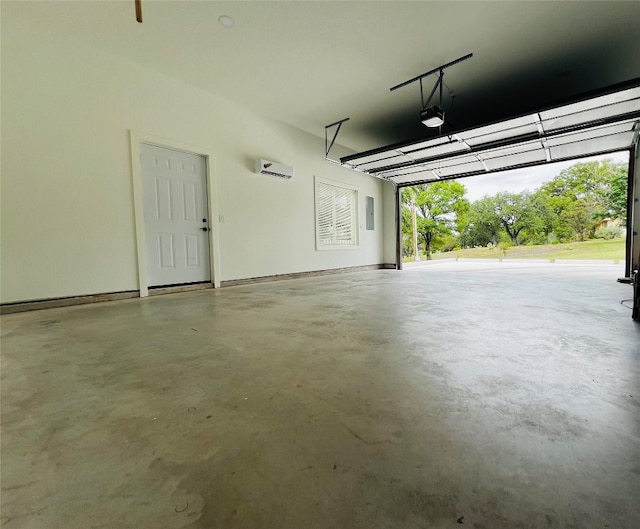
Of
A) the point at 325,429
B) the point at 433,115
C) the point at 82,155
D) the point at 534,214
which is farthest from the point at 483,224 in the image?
the point at 325,429

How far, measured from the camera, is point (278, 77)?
452 centimetres

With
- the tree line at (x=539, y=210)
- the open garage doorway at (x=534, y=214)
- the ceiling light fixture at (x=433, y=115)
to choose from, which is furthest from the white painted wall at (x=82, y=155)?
the tree line at (x=539, y=210)

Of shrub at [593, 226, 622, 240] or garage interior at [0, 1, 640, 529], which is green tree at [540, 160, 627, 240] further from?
garage interior at [0, 1, 640, 529]

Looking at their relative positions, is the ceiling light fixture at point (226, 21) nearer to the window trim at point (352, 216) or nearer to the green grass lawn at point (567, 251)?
the window trim at point (352, 216)

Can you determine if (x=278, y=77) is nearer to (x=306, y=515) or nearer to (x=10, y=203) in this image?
(x=10, y=203)

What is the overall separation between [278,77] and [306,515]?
519cm

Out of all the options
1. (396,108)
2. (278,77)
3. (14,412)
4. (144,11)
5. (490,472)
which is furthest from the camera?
(396,108)

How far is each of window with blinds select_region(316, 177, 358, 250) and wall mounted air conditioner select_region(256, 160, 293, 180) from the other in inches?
43.4

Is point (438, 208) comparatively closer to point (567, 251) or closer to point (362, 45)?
point (567, 251)

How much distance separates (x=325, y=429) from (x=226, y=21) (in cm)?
425

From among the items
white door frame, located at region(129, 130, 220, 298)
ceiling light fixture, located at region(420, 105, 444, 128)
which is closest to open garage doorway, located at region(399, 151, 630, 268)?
ceiling light fixture, located at region(420, 105, 444, 128)

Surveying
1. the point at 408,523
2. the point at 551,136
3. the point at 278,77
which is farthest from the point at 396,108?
the point at 408,523

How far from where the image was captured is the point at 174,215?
4656 mm

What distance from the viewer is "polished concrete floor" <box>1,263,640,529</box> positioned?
0.74 meters
